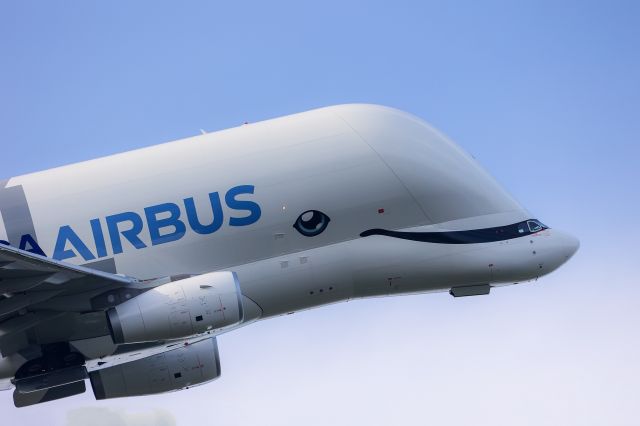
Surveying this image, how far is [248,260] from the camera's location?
134 ft

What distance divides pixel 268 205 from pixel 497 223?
29.8 ft

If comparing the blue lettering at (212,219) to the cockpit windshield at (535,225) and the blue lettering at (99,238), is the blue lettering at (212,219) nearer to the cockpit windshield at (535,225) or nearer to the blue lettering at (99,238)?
the blue lettering at (99,238)

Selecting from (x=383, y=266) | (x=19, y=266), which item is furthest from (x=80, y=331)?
(x=383, y=266)

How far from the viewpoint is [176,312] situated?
37.8 metres

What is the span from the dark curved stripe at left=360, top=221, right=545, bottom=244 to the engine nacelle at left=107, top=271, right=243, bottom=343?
21.0 ft

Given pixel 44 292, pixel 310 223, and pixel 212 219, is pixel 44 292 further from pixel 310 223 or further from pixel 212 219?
pixel 310 223

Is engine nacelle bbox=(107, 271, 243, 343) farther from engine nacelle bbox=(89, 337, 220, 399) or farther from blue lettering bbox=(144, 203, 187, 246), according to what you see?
engine nacelle bbox=(89, 337, 220, 399)

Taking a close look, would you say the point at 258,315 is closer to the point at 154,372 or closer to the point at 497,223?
the point at 154,372

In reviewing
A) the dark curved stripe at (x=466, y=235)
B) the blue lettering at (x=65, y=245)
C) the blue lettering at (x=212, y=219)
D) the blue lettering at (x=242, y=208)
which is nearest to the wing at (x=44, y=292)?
the blue lettering at (x=65, y=245)

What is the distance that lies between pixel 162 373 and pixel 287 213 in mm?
8909

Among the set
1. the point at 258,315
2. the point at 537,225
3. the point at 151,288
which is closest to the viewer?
the point at 151,288

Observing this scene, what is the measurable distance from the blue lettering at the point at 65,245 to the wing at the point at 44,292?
1451mm

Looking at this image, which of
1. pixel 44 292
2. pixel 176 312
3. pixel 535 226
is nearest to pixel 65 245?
pixel 44 292

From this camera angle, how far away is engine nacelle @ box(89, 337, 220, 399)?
44312 millimetres
